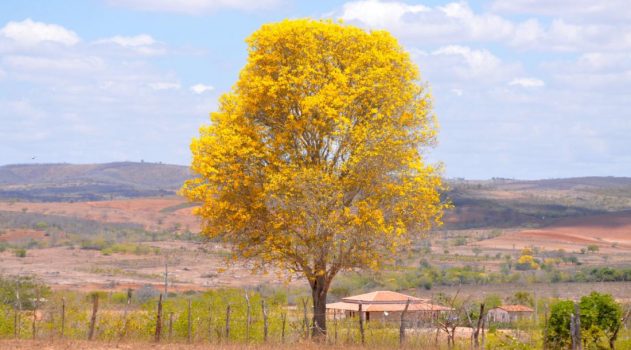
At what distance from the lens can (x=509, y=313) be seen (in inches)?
2106

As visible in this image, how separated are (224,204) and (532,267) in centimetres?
6488

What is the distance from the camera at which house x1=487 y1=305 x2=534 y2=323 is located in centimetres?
5319

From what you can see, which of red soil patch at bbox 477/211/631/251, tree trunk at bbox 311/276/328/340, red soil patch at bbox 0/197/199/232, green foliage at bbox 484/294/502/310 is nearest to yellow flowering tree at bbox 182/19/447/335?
tree trunk at bbox 311/276/328/340

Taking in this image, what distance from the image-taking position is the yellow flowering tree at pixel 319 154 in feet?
88.0

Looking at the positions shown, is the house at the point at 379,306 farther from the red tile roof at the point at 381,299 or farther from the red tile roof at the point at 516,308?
the red tile roof at the point at 516,308

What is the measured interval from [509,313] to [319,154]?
29.2m

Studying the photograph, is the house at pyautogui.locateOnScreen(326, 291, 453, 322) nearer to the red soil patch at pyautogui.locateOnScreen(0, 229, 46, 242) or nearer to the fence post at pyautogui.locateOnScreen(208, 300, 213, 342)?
the fence post at pyautogui.locateOnScreen(208, 300, 213, 342)

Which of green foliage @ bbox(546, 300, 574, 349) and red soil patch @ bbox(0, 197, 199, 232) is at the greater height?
red soil patch @ bbox(0, 197, 199, 232)

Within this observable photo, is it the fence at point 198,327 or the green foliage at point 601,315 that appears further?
the fence at point 198,327

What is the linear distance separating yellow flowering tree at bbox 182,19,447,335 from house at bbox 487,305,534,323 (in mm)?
26689

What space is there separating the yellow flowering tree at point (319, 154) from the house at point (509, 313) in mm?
26689

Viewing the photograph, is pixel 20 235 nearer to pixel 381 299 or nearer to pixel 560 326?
pixel 381 299

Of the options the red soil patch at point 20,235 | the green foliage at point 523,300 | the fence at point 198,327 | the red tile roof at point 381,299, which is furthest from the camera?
the red soil patch at point 20,235

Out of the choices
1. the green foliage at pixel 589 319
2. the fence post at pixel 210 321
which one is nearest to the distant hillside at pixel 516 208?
the fence post at pixel 210 321
